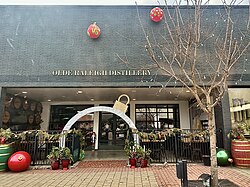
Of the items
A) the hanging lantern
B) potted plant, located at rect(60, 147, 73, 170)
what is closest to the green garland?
potted plant, located at rect(60, 147, 73, 170)

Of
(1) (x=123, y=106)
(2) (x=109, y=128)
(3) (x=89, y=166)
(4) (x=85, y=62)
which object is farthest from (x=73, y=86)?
(2) (x=109, y=128)

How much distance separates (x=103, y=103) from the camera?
1249 cm

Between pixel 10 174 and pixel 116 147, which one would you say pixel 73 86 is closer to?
pixel 10 174

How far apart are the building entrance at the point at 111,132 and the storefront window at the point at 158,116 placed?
4.02ft

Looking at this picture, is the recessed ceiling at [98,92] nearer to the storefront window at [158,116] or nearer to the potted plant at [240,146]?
the storefront window at [158,116]

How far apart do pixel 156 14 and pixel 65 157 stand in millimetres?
7247

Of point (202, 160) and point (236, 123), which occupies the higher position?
point (236, 123)

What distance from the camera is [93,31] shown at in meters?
8.67

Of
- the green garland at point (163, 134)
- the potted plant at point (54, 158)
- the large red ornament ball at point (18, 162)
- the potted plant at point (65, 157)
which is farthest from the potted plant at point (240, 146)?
the large red ornament ball at point (18, 162)

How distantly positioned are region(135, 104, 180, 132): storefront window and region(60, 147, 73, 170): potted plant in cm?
607

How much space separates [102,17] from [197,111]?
745cm

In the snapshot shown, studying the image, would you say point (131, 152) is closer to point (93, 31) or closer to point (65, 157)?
point (65, 157)

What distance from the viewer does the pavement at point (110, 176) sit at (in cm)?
511

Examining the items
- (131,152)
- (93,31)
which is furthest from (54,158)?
(93,31)
